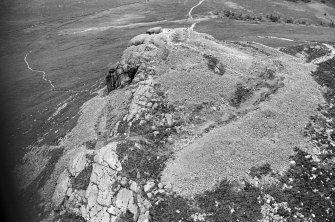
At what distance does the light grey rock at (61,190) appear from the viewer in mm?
30594

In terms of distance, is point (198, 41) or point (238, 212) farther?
point (198, 41)

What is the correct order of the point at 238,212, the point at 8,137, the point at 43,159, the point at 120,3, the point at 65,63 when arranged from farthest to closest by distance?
the point at 120,3 < the point at 65,63 < the point at 8,137 < the point at 43,159 < the point at 238,212

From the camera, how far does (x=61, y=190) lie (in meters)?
31.1

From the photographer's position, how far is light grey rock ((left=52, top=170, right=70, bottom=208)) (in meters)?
30.6

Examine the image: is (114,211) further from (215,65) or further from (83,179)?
(215,65)

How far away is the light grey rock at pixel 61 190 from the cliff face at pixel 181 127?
108 millimetres

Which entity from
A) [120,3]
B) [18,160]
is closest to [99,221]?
[18,160]

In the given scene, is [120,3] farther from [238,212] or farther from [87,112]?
[238,212]

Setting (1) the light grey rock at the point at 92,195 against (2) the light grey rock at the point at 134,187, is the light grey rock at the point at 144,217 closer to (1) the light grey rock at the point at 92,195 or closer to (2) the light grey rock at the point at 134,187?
(2) the light grey rock at the point at 134,187

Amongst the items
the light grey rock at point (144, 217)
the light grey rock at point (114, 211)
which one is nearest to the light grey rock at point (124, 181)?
the light grey rock at point (114, 211)

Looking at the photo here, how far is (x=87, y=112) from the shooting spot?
42.0 metres

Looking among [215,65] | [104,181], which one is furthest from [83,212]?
[215,65]

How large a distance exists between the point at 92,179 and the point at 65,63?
5139cm

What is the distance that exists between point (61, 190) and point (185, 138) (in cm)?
1246
